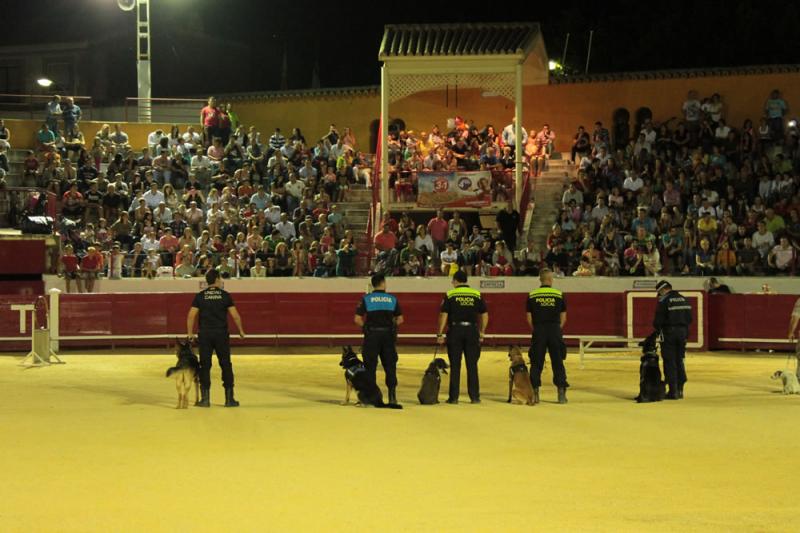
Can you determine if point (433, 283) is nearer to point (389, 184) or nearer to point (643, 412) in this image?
point (389, 184)

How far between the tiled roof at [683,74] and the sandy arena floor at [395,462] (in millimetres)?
16505

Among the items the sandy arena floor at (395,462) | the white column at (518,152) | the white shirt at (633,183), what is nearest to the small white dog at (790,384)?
the sandy arena floor at (395,462)

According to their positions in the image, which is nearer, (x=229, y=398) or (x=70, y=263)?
(x=229, y=398)

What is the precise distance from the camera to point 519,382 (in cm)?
1614

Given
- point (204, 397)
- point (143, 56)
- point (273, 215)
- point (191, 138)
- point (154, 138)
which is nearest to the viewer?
point (204, 397)

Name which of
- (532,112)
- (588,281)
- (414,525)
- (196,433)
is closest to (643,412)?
(196,433)

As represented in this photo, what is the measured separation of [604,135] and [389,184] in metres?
5.49

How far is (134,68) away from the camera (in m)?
48.6

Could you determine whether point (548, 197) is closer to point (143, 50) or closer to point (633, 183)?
point (633, 183)

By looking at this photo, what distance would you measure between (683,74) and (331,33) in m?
29.0

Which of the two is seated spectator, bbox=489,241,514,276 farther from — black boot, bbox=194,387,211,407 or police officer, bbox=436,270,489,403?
black boot, bbox=194,387,211,407

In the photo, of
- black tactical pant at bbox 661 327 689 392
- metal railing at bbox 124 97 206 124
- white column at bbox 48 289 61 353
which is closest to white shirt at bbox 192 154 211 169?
metal railing at bbox 124 97 206 124

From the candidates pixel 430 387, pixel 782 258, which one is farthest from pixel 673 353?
Answer: pixel 782 258

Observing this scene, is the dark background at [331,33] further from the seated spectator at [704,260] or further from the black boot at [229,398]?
the black boot at [229,398]
